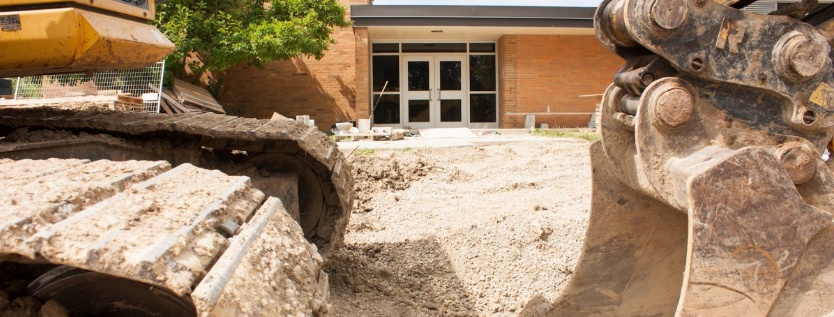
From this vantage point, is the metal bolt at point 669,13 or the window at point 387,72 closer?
the metal bolt at point 669,13

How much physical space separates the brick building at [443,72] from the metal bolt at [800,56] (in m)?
16.1

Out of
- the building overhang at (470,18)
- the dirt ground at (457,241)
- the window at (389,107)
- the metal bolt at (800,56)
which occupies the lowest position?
the dirt ground at (457,241)

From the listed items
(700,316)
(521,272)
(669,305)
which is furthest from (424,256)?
(700,316)

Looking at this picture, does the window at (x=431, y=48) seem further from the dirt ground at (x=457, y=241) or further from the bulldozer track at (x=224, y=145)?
the bulldozer track at (x=224, y=145)

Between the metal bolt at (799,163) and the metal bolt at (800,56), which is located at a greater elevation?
the metal bolt at (800,56)

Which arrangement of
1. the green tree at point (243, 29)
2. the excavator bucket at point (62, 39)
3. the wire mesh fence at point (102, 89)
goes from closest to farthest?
the excavator bucket at point (62, 39) → the wire mesh fence at point (102, 89) → the green tree at point (243, 29)

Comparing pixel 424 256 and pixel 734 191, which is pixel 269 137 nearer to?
pixel 424 256

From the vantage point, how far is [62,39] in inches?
118

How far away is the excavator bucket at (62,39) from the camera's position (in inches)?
115

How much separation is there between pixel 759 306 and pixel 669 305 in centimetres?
109

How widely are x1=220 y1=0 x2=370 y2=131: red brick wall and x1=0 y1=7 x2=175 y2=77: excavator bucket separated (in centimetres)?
1552

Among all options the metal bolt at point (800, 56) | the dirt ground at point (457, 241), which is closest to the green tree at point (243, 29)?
the dirt ground at point (457, 241)

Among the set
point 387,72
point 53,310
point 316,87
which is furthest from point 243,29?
point 53,310

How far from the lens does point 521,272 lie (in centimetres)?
450
